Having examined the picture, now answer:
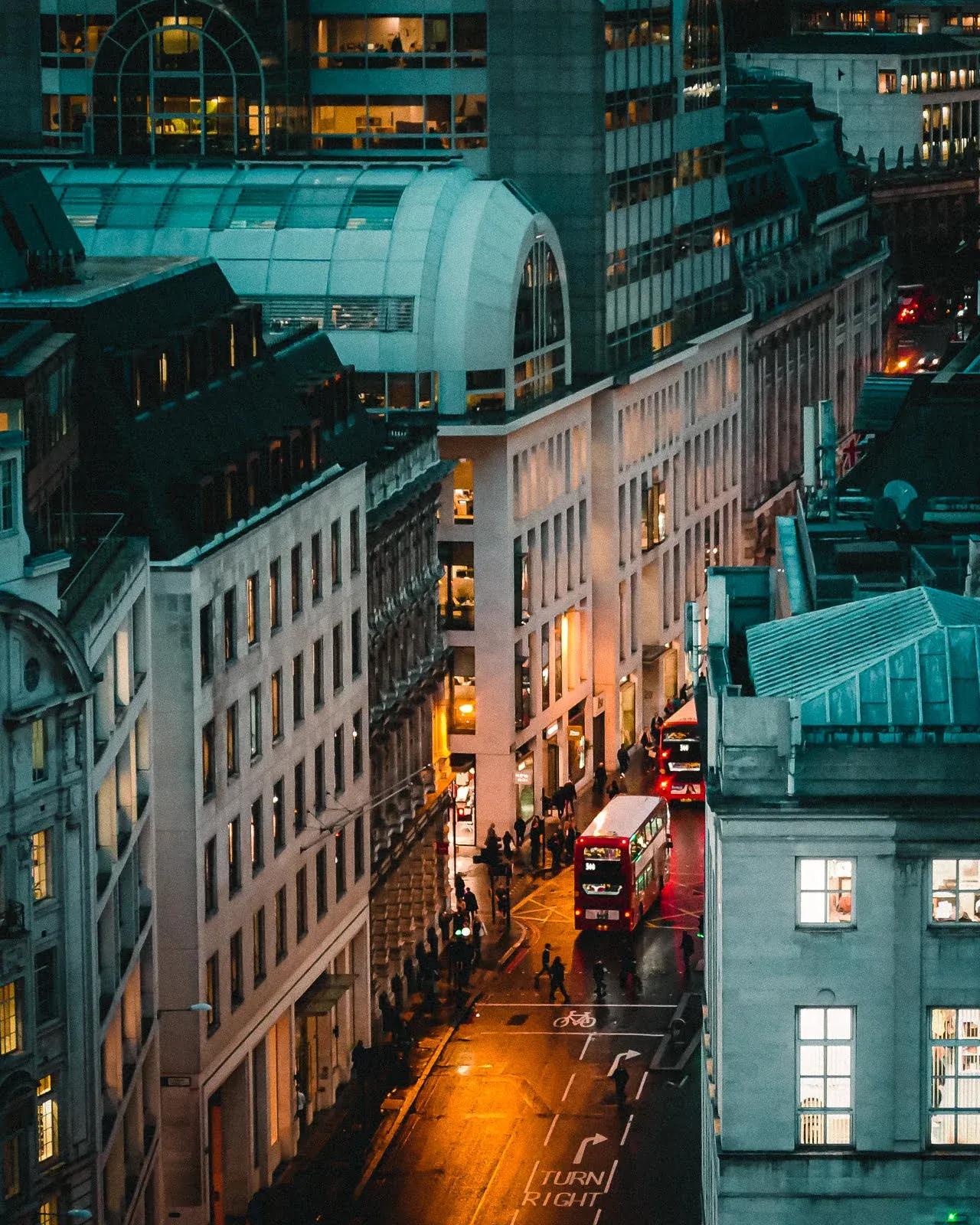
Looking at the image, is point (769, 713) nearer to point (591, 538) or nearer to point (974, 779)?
point (974, 779)

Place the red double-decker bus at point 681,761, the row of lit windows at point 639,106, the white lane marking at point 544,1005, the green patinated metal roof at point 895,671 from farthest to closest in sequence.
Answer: the row of lit windows at point 639,106 → the red double-decker bus at point 681,761 → the white lane marking at point 544,1005 → the green patinated metal roof at point 895,671

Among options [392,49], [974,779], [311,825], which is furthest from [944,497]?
[392,49]

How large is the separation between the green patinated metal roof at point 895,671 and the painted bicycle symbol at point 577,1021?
51046 mm

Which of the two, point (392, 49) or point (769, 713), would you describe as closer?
point (769, 713)

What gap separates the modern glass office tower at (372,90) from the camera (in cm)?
16838

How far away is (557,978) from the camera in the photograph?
13012 centimetres

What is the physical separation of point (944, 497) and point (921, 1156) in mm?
42202

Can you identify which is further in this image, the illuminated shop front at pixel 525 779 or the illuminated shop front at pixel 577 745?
the illuminated shop front at pixel 577 745

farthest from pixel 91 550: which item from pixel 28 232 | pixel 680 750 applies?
pixel 680 750

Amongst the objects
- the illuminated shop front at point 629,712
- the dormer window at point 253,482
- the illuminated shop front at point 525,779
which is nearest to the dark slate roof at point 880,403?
the dormer window at point 253,482

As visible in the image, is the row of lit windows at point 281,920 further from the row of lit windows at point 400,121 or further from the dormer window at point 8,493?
the row of lit windows at point 400,121

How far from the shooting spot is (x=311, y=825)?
4579 inches

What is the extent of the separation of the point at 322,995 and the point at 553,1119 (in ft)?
28.3

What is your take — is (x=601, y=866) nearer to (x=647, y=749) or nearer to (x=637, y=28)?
(x=647, y=749)
